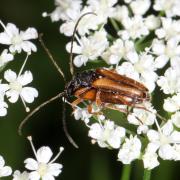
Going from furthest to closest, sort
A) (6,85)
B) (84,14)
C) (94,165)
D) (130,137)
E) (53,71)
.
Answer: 1. (53,71)
2. (94,165)
3. (84,14)
4. (6,85)
5. (130,137)

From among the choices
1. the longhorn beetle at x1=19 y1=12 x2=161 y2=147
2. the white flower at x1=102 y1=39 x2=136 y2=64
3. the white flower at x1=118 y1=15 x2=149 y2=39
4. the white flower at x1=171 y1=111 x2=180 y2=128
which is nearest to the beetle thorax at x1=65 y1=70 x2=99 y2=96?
the longhorn beetle at x1=19 y1=12 x2=161 y2=147

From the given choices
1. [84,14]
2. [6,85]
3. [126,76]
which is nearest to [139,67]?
[126,76]

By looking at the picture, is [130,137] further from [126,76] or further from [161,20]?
[161,20]

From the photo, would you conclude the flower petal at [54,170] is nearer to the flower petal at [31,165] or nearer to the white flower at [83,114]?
the flower petal at [31,165]

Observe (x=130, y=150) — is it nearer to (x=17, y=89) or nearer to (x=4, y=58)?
(x=17, y=89)

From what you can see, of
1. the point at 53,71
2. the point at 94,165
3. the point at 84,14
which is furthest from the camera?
the point at 53,71

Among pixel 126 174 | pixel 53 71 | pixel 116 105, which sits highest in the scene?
pixel 53 71

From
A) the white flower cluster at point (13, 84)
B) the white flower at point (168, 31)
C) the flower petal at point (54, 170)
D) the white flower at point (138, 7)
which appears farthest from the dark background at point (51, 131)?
the white flower at point (168, 31)
